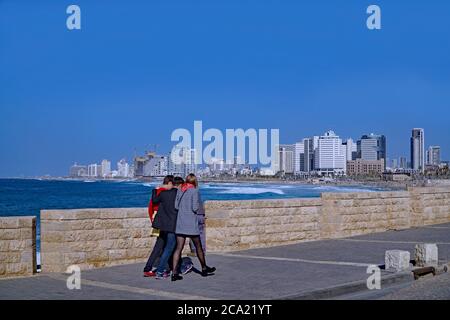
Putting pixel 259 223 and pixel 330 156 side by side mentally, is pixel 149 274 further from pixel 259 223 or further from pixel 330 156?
pixel 330 156

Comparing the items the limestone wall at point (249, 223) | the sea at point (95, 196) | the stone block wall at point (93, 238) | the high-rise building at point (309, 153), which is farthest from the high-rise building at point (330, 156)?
the stone block wall at point (93, 238)

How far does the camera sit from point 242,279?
11.4 m

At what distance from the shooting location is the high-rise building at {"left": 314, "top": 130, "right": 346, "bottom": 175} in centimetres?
17375

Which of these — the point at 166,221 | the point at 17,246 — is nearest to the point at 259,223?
the point at 166,221

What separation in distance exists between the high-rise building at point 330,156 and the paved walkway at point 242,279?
15415 centimetres

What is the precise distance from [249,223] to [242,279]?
188 inches

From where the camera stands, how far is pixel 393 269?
12.3 m

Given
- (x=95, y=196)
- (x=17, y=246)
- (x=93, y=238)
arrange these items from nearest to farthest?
(x=17, y=246), (x=93, y=238), (x=95, y=196)

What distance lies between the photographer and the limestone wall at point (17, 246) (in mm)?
11344

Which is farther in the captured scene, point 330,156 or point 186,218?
point 330,156

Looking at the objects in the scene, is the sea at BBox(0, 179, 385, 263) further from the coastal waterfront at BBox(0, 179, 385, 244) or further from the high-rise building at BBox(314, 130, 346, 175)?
the high-rise building at BBox(314, 130, 346, 175)

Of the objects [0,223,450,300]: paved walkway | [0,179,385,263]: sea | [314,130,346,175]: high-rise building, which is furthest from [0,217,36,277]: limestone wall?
[314,130,346,175]: high-rise building

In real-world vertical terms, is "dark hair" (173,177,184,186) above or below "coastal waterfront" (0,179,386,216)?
above
